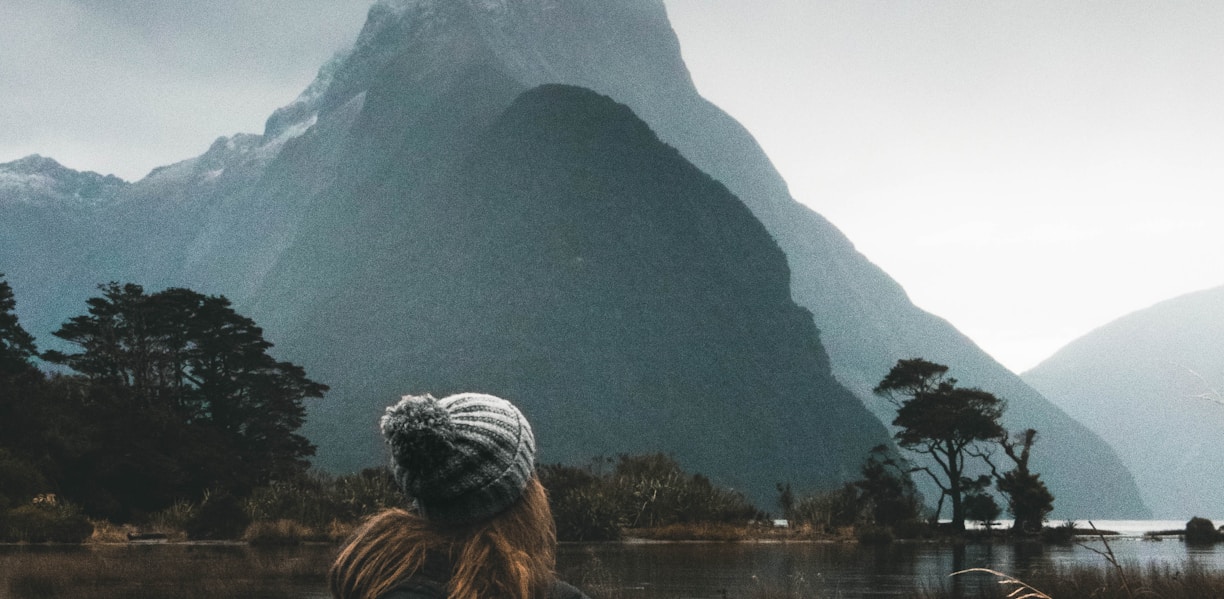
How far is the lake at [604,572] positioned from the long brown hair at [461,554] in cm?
1445

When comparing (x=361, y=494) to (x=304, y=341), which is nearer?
(x=361, y=494)

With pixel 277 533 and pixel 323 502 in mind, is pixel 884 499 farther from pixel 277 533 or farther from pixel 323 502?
pixel 277 533

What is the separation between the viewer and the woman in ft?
9.65

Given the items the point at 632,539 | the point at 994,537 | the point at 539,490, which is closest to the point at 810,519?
the point at 994,537

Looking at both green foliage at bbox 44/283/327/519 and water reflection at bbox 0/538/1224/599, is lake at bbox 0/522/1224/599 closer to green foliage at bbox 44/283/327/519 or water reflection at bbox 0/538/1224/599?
water reflection at bbox 0/538/1224/599

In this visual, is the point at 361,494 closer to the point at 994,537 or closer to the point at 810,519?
the point at 810,519

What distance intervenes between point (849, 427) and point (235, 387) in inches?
4968

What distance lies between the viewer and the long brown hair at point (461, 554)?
293 centimetres

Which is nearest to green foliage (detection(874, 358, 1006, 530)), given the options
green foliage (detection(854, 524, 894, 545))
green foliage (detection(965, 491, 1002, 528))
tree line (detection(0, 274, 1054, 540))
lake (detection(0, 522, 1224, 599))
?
tree line (detection(0, 274, 1054, 540))

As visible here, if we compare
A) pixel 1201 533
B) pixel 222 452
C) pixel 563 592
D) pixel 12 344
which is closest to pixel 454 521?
pixel 563 592

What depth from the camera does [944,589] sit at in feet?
68.6

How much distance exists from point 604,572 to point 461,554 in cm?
2191

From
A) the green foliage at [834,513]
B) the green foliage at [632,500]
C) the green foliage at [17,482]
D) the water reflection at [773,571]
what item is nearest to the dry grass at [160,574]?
the water reflection at [773,571]

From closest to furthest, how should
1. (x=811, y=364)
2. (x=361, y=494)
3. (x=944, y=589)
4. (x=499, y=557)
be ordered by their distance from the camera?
1. (x=499, y=557)
2. (x=944, y=589)
3. (x=361, y=494)
4. (x=811, y=364)
